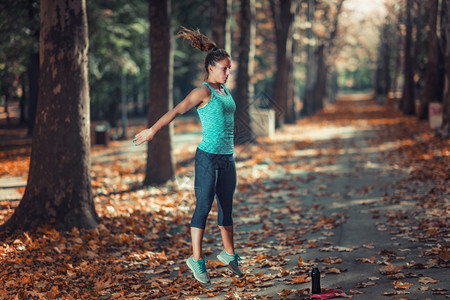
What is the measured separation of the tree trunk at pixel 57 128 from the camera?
755 centimetres

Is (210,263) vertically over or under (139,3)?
under

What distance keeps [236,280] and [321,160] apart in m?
11.2

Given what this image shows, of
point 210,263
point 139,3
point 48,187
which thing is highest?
point 139,3

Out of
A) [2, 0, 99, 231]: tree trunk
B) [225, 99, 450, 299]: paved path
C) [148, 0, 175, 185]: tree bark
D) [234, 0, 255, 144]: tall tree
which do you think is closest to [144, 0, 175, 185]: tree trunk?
[148, 0, 175, 185]: tree bark

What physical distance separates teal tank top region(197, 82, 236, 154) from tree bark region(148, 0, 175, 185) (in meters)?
6.99

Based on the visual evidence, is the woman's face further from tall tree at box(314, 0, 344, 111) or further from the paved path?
tall tree at box(314, 0, 344, 111)

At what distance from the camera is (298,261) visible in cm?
634

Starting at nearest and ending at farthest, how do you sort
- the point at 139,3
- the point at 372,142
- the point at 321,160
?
1. the point at 321,160
2. the point at 372,142
3. the point at 139,3

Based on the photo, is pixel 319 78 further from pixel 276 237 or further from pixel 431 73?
pixel 276 237

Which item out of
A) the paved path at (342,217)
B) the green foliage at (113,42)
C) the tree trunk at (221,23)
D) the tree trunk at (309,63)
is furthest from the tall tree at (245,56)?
the tree trunk at (309,63)

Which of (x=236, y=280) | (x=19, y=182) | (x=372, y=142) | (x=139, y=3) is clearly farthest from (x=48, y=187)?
(x=139, y=3)

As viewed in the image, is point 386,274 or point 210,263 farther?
point 210,263

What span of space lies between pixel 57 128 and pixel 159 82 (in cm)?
453

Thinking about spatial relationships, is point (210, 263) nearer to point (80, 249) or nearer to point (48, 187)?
point (80, 249)
